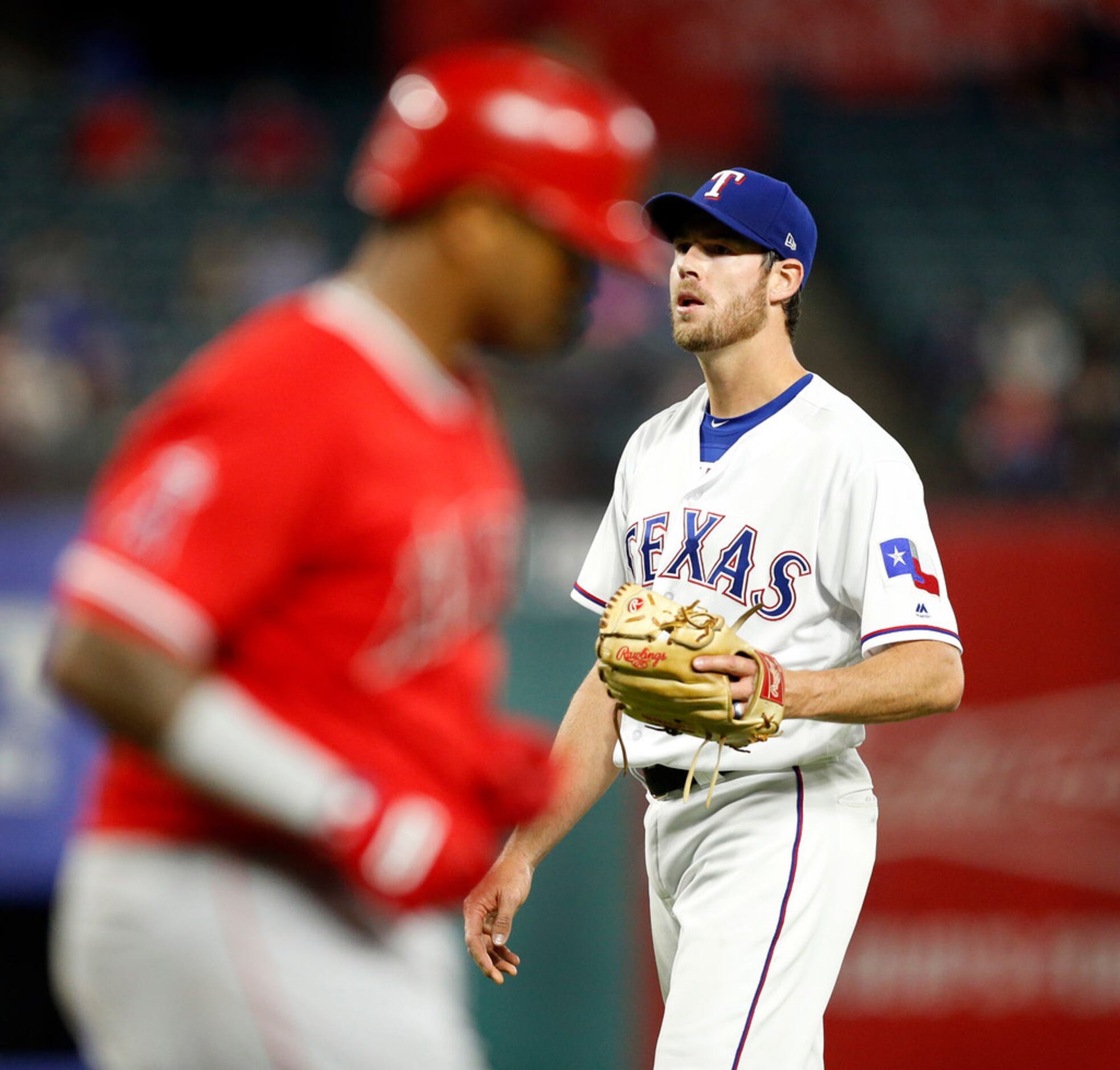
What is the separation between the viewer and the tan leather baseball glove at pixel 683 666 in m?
1.88

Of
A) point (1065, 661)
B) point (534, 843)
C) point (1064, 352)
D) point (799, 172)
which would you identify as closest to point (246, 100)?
point (799, 172)

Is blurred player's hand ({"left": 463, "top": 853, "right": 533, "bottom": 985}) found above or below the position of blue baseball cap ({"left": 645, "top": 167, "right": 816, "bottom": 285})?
below

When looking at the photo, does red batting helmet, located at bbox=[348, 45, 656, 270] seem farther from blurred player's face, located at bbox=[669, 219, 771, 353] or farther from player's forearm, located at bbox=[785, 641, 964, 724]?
player's forearm, located at bbox=[785, 641, 964, 724]

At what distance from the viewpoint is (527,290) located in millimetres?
1660

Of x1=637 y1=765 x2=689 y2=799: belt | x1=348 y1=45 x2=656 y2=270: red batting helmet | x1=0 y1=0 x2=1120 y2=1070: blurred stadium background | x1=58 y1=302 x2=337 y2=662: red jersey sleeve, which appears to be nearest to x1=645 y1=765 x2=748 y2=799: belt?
x1=637 y1=765 x2=689 y2=799: belt

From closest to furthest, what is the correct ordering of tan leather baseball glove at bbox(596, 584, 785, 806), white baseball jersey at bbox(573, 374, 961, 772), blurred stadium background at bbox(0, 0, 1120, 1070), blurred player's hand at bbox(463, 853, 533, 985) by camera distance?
tan leather baseball glove at bbox(596, 584, 785, 806), white baseball jersey at bbox(573, 374, 961, 772), blurred player's hand at bbox(463, 853, 533, 985), blurred stadium background at bbox(0, 0, 1120, 1070)

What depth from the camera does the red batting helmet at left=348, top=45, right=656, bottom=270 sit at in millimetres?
1650

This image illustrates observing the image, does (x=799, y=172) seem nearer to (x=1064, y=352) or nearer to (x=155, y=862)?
(x=1064, y=352)

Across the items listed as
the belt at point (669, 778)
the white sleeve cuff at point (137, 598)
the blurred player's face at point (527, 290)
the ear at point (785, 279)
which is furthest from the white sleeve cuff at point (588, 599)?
the white sleeve cuff at point (137, 598)

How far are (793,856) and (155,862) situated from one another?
1003 mm

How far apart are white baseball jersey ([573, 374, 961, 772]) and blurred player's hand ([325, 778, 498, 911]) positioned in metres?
0.62

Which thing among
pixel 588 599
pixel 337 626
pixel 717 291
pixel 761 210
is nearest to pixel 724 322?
pixel 717 291

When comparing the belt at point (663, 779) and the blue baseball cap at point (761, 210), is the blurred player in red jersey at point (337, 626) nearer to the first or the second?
→ the blue baseball cap at point (761, 210)

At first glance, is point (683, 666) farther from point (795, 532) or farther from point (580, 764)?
point (580, 764)
